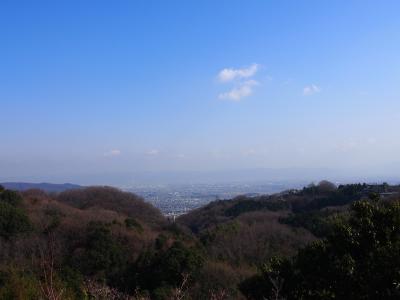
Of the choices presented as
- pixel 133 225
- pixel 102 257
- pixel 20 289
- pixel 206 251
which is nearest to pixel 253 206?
pixel 133 225

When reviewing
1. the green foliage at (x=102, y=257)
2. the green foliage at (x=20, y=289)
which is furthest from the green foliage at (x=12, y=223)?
the green foliage at (x=20, y=289)

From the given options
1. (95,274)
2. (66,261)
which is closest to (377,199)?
(95,274)

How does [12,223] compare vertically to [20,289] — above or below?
below

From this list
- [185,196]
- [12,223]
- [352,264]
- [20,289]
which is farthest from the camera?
[185,196]

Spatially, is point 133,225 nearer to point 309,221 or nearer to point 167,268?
point 167,268

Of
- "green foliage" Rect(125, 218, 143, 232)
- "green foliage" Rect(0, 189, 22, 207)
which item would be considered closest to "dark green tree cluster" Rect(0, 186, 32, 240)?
"green foliage" Rect(0, 189, 22, 207)
